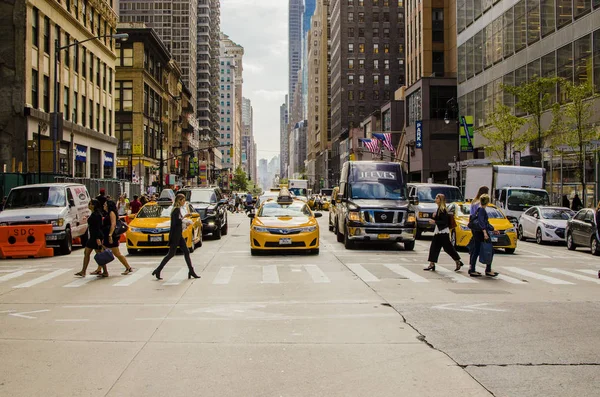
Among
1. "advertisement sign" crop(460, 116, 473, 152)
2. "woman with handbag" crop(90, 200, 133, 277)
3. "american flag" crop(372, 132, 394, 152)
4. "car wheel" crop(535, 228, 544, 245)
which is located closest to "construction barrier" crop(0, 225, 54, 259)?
"woman with handbag" crop(90, 200, 133, 277)

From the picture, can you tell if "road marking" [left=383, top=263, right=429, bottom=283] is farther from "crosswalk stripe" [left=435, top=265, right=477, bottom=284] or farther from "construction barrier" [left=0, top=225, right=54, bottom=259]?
"construction barrier" [left=0, top=225, right=54, bottom=259]

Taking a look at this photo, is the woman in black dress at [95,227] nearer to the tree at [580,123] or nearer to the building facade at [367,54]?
the tree at [580,123]

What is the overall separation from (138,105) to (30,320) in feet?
189

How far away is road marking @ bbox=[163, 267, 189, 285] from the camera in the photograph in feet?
44.2

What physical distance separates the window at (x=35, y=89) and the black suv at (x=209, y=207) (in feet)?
45.7

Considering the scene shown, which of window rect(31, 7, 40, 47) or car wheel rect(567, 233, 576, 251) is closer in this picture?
car wheel rect(567, 233, 576, 251)

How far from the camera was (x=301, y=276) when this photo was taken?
14219mm

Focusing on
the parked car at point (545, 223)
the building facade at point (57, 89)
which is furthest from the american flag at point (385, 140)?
the parked car at point (545, 223)

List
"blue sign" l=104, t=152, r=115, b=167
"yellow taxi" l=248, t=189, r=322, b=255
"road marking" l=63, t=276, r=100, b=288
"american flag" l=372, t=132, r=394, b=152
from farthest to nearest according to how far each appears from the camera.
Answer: "american flag" l=372, t=132, r=394, b=152 → "blue sign" l=104, t=152, r=115, b=167 → "yellow taxi" l=248, t=189, r=322, b=255 → "road marking" l=63, t=276, r=100, b=288

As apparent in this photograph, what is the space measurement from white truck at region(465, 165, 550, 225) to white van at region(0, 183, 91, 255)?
18.9 metres

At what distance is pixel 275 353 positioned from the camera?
7.16 m

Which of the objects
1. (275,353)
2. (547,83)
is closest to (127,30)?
(547,83)

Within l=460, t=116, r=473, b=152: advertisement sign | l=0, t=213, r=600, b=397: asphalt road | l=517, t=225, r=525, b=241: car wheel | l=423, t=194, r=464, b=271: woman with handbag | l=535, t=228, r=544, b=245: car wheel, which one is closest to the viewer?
l=0, t=213, r=600, b=397: asphalt road

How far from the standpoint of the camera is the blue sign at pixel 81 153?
4369 cm
